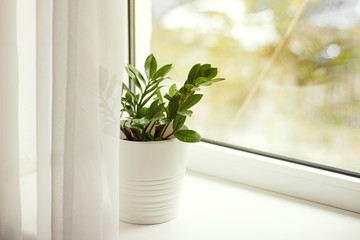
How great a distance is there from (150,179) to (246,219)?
244 mm

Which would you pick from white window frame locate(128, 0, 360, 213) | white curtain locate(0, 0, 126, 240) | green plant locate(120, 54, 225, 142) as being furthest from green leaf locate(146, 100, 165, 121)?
white window frame locate(128, 0, 360, 213)

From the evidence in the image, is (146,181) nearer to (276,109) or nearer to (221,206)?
(221,206)

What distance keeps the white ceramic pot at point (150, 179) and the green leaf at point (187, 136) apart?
24 millimetres

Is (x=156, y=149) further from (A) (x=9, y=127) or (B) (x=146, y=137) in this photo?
(A) (x=9, y=127)

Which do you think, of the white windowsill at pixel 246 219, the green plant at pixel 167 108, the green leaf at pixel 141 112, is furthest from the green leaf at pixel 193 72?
the white windowsill at pixel 246 219

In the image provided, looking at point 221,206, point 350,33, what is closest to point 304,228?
point 221,206

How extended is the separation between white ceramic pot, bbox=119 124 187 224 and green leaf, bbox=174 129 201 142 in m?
0.02

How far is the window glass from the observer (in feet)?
3.10

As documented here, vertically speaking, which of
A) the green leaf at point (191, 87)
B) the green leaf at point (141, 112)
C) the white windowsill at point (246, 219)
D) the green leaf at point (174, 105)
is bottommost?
the white windowsill at point (246, 219)

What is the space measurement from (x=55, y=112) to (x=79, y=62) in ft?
0.27

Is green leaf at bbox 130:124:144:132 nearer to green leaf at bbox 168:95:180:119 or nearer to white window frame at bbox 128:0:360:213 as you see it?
green leaf at bbox 168:95:180:119

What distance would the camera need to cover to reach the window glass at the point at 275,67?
0.94 metres

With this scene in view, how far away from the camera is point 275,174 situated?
0.98 metres

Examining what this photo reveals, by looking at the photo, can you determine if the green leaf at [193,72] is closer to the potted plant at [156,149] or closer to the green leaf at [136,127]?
the potted plant at [156,149]
